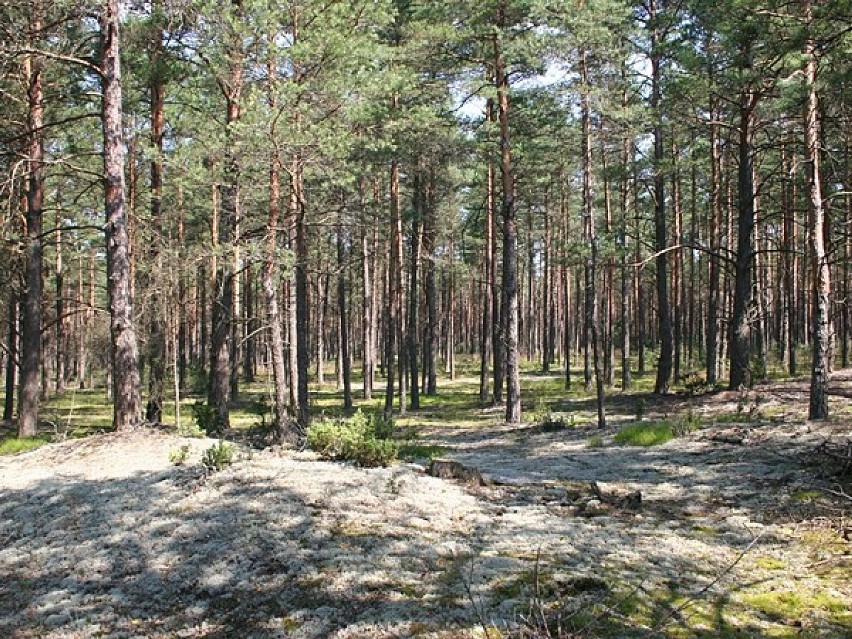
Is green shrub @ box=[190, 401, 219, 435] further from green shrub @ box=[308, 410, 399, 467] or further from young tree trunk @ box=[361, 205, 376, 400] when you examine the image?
young tree trunk @ box=[361, 205, 376, 400]

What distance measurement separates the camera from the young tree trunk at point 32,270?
16.0 metres

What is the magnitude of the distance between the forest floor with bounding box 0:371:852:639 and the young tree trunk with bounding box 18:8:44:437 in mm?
6879

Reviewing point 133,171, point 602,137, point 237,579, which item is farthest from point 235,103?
point 602,137

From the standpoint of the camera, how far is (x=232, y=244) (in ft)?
Answer: 41.1

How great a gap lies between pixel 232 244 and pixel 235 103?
2917 millimetres

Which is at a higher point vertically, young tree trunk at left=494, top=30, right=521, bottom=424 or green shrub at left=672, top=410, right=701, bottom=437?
young tree trunk at left=494, top=30, right=521, bottom=424

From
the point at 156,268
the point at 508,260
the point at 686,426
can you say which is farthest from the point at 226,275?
the point at 686,426

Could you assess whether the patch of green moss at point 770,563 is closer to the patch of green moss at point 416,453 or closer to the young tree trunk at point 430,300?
the patch of green moss at point 416,453

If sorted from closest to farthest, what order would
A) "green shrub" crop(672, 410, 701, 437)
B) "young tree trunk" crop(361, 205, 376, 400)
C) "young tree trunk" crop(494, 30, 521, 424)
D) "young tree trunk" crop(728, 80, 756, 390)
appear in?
1. "green shrub" crop(672, 410, 701, 437)
2. "young tree trunk" crop(728, 80, 756, 390)
3. "young tree trunk" crop(494, 30, 521, 424)
4. "young tree trunk" crop(361, 205, 376, 400)

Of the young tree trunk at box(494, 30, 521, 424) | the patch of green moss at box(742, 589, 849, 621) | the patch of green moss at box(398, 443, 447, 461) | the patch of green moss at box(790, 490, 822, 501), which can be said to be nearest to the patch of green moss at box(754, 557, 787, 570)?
the patch of green moss at box(742, 589, 849, 621)

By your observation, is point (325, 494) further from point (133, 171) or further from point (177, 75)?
point (133, 171)

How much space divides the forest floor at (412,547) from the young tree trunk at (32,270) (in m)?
6.88

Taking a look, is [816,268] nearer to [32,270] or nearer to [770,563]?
[770,563]

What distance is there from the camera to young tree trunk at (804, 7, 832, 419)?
36.7ft
